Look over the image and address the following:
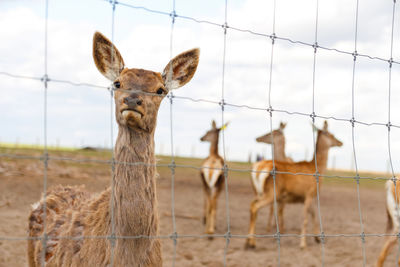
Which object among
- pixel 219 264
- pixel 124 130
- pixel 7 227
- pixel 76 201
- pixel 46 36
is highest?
pixel 46 36

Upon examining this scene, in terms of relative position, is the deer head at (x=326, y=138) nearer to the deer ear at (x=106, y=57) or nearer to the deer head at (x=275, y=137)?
the deer head at (x=275, y=137)

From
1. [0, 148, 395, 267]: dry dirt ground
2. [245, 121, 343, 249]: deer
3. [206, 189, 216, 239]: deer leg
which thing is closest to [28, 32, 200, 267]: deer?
[0, 148, 395, 267]: dry dirt ground

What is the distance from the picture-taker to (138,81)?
125 inches

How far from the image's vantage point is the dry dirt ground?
314 inches

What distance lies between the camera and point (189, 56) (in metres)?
3.58

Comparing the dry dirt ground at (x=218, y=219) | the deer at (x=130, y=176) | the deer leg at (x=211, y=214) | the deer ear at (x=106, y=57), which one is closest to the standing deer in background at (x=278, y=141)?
the dry dirt ground at (x=218, y=219)

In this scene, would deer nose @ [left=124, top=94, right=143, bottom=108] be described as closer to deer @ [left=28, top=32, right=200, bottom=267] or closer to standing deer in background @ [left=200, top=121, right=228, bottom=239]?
deer @ [left=28, top=32, right=200, bottom=267]

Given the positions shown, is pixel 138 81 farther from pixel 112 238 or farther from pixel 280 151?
pixel 280 151

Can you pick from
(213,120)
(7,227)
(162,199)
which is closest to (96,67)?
(7,227)

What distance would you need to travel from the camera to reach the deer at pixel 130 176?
3072 mm

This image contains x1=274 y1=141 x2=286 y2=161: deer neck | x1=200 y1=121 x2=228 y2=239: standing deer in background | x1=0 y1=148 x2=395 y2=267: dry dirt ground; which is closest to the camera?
x1=0 y1=148 x2=395 y2=267: dry dirt ground

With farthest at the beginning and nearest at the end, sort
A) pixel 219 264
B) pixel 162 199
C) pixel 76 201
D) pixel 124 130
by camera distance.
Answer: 1. pixel 162 199
2. pixel 219 264
3. pixel 76 201
4. pixel 124 130

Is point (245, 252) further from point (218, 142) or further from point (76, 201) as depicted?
point (76, 201)

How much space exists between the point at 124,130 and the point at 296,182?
731 centimetres
